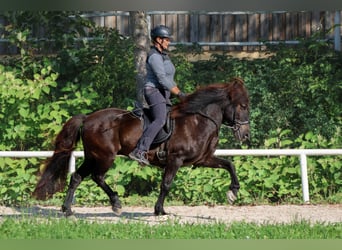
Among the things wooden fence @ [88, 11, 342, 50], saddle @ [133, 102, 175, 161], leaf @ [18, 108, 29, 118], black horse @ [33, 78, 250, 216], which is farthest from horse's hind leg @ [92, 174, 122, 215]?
wooden fence @ [88, 11, 342, 50]

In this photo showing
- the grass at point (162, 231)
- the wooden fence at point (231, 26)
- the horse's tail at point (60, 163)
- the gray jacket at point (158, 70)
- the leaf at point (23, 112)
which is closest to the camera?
the grass at point (162, 231)

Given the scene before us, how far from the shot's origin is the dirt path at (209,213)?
894 cm

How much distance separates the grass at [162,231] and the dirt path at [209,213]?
1.59 meters

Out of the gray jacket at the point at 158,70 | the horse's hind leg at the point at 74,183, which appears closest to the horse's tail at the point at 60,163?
the horse's hind leg at the point at 74,183

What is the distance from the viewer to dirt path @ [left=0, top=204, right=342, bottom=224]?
8.94m

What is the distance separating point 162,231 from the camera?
6781 millimetres

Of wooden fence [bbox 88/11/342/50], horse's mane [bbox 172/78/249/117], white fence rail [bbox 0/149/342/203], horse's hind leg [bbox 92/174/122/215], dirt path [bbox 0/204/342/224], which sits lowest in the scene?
dirt path [bbox 0/204/342/224]

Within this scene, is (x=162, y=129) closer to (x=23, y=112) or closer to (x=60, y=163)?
(x=60, y=163)

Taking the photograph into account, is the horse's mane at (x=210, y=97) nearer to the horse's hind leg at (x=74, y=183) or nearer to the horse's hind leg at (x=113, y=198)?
the horse's hind leg at (x=113, y=198)

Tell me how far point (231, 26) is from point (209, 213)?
918cm

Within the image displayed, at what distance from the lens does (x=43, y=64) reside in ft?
48.4

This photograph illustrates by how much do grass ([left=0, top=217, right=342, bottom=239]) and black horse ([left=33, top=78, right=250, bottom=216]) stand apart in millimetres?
1761

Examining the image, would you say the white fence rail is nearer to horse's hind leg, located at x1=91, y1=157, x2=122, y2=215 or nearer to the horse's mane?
horse's hind leg, located at x1=91, y1=157, x2=122, y2=215

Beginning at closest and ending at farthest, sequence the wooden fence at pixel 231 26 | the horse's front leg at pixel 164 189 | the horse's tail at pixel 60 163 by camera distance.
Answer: the horse's front leg at pixel 164 189, the horse's tail at pixel 60 163, the wooden fence at pixel 231 26
